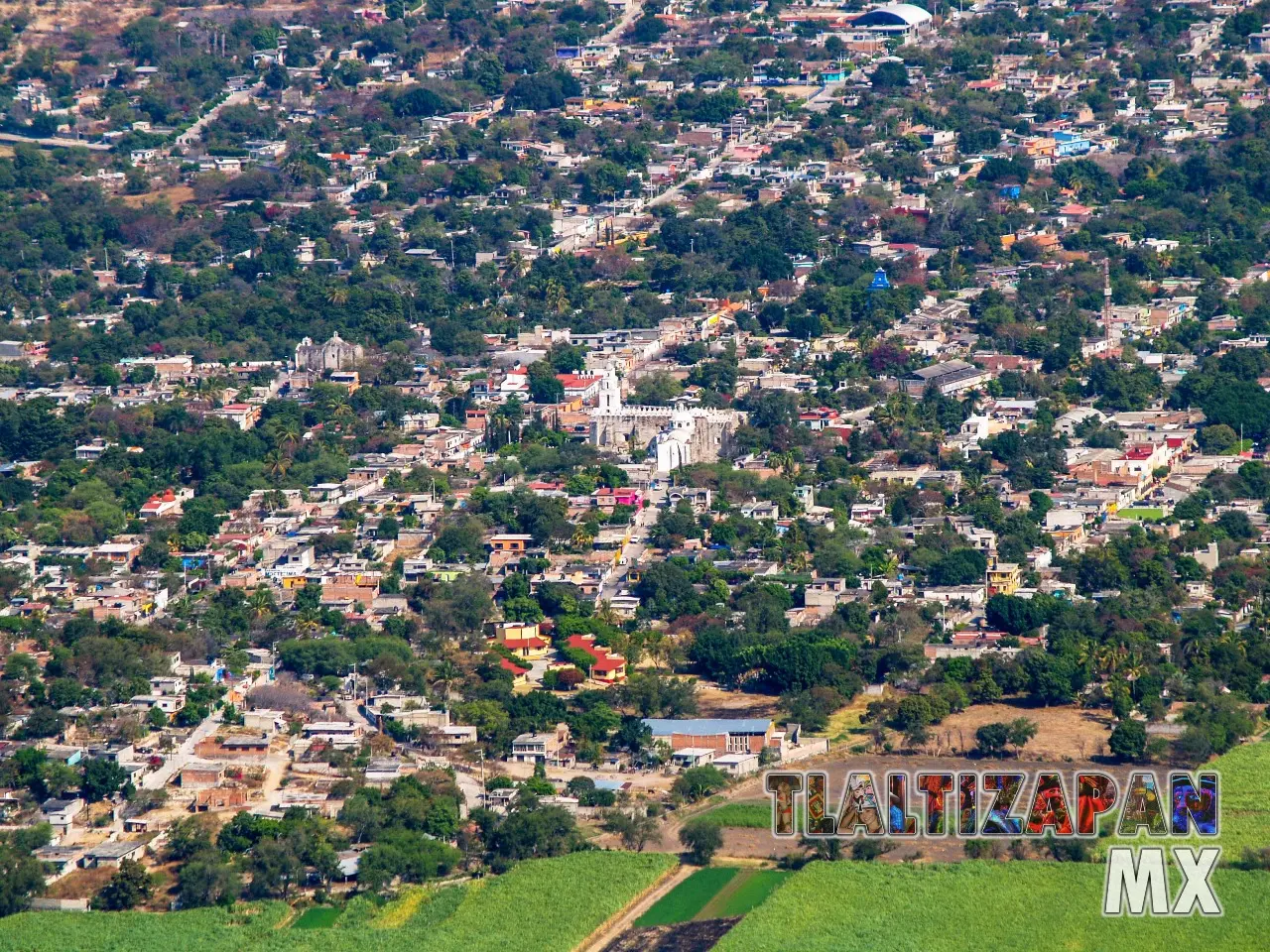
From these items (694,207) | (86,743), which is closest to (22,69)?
(694,207)

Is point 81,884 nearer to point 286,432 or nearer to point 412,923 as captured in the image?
point 412,923

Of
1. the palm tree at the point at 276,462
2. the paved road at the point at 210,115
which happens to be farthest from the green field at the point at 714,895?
the paved road at the point at 210,115

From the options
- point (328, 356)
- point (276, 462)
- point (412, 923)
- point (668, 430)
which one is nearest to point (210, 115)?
point (328, 356)

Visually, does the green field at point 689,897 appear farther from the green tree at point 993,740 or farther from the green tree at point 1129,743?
the green tree at point 1129,743

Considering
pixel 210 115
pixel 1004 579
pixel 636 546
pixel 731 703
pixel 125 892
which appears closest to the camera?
pixel 125 892

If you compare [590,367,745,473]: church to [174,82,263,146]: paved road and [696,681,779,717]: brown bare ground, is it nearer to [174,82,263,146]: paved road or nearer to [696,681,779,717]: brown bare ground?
[696,681,779,717]: brown bare ground

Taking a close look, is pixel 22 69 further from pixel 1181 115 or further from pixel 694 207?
pixel 1181 115
